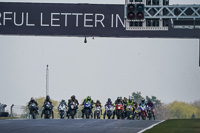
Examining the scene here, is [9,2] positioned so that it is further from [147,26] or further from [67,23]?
[147,26]

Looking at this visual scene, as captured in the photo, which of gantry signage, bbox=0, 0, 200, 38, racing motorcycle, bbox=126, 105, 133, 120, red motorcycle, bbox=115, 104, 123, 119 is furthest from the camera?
racing motorcycle, bbox=126, 105, 133, 120

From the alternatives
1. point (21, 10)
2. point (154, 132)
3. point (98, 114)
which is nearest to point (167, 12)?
point (154, 132)

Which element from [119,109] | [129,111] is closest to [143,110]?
[129,111]

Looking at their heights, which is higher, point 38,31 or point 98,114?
point 38,31

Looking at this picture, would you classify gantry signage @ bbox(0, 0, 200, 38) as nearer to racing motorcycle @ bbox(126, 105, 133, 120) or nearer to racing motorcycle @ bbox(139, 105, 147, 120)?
racing motorcycle @ bbox(139, 105, 147, 120)

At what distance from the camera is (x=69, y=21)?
33438 millimetres

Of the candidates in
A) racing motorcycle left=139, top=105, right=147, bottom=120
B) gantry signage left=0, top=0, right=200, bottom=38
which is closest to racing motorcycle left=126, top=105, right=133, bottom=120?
racing motorcycle left=139, top=105, right=147, bottom=120

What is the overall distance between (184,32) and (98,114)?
8207mm

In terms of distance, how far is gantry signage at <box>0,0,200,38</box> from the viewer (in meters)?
33.0

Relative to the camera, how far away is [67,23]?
110 ft

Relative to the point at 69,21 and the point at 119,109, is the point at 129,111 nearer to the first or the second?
the point at 119,109

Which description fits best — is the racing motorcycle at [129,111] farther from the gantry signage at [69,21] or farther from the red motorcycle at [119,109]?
the gantry signage at [69,21]

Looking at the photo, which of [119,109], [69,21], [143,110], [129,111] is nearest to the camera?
[69,21]

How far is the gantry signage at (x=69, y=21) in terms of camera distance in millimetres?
32969
